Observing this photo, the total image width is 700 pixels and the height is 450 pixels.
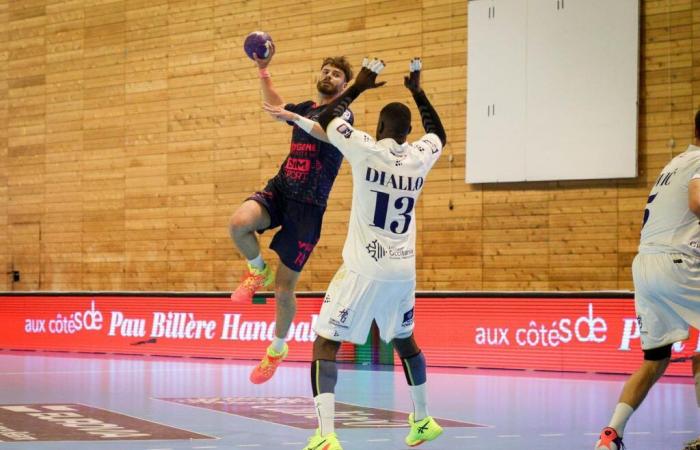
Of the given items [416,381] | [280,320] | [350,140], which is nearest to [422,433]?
[416,381]

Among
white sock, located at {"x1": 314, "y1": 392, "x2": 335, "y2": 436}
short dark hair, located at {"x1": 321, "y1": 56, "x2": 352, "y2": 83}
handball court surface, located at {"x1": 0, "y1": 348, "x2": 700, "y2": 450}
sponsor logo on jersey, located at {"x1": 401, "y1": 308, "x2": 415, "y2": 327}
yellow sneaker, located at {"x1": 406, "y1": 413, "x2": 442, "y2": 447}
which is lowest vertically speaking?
handball court surface, located at {"x1": 0, "y1": 348, "x2": 700, "y2": 450}

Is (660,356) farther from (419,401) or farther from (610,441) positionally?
(419,401)

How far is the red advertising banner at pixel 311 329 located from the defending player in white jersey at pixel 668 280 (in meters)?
7.38

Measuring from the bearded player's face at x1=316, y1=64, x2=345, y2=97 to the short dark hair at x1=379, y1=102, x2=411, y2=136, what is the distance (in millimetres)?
1328

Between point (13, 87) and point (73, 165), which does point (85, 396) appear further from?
point (13, 87)

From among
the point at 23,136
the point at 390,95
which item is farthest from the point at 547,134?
the point at 23,136

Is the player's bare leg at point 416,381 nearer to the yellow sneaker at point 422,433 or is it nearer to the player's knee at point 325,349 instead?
the yellow sneaker at point 422,433

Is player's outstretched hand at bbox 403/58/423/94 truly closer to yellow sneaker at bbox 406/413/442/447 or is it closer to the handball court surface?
yellow sneaker at bbox 406/413/442/447

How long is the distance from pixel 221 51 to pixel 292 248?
1426 centimetres

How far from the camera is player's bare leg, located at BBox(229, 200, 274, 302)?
8.95 m

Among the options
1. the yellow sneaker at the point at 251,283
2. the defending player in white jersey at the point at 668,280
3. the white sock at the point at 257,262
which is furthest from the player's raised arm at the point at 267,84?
the defending player in white jersey at the point at 668,280

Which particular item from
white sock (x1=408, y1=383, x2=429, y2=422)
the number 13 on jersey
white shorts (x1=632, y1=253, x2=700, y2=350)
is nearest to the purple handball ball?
the number 13 on jersey

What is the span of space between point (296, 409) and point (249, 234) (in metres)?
2.37

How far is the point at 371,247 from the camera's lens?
7.48 metres
